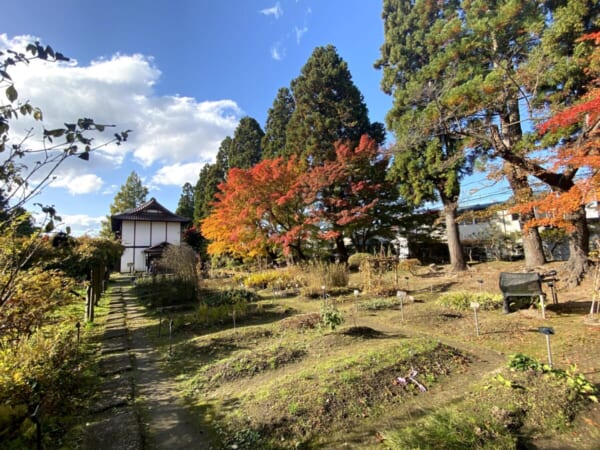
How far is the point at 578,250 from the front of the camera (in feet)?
23.2

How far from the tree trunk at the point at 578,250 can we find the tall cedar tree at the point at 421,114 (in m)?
3.95

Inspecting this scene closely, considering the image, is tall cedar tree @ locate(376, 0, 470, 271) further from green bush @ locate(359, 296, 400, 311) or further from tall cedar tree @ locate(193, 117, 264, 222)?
→ tall cedar tree @ locate(193, 117, 264, 222)

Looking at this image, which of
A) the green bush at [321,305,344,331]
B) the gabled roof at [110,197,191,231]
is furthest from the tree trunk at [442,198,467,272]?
the gabled roof at [110,197,191,231]

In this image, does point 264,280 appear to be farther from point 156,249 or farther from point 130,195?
point 130,195

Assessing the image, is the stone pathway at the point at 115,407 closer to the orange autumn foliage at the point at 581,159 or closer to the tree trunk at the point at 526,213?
the orange autumn foliage at the point at 581,159

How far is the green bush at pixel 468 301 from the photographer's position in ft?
19.4

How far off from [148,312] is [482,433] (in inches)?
292

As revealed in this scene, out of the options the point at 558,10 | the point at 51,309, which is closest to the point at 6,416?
the point at 51,309

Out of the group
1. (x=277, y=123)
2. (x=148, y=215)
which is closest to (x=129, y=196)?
(x=148, y=215)

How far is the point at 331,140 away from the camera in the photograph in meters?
16.0

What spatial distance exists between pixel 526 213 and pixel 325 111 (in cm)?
1116

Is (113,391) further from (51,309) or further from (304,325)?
(304,325)

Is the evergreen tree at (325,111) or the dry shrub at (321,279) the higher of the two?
the evergreen tree at (325,111)

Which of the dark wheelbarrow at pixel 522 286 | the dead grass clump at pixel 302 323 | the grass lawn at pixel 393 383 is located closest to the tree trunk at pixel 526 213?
the dark wheelbarrow at pixel 522 286
